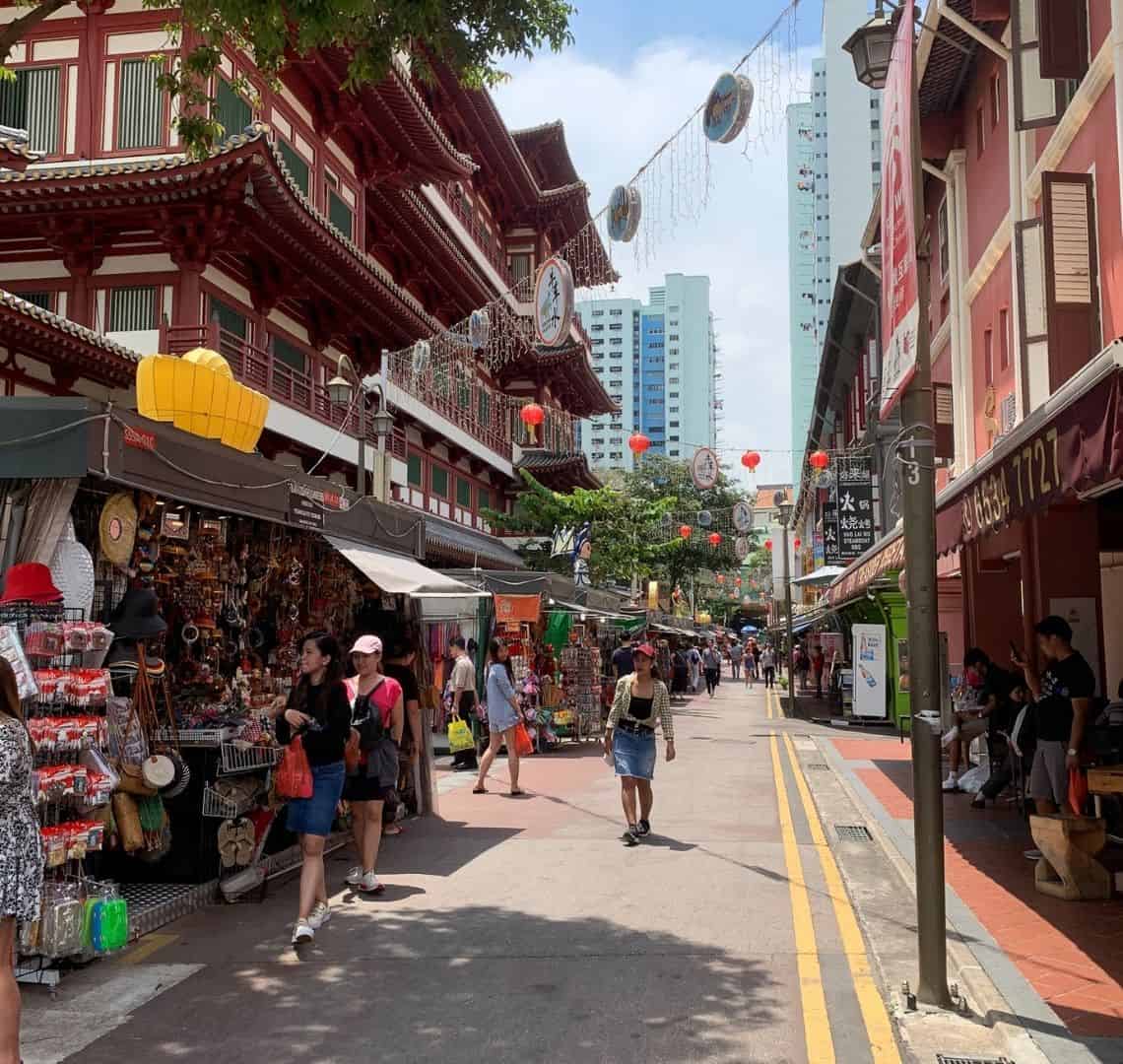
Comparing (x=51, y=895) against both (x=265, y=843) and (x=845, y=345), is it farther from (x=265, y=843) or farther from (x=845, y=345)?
(x=845, y=345)

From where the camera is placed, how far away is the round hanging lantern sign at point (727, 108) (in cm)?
932

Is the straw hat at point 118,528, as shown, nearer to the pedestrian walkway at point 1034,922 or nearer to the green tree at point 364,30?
the green tree at point 364,30

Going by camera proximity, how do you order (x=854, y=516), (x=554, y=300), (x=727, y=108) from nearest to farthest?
1. (x=727, y=108)
2. (x=554, y=300)
3. (x=854, y=516)

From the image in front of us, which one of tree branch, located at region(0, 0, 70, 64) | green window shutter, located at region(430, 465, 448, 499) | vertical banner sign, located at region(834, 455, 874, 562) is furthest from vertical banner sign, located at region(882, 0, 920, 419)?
green window shutter, located at region(430, 465, 448, 499)

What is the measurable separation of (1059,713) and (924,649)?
3840 mm

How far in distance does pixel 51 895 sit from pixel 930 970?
4.54 meters

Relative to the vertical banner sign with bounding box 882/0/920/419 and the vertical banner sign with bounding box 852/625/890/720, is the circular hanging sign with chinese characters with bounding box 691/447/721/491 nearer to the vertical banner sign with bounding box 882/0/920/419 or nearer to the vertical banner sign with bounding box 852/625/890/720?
the vertical banner sign with bounding box 852/625/890/720

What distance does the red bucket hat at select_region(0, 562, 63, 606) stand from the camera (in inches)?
228

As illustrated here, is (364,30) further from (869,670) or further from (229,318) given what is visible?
(869,670)

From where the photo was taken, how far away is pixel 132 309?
1719cm

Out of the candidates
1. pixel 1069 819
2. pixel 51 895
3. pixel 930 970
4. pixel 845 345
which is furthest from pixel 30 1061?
pixel 845 345

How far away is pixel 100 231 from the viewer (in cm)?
1667

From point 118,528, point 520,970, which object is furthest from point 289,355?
point 520,970

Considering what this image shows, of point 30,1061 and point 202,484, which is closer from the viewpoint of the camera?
point 30,1061
